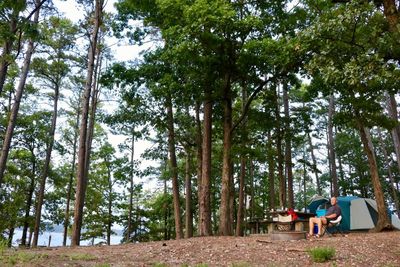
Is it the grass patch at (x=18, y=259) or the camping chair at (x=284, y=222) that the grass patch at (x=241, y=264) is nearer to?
the grass patch at (x=18, y=259)

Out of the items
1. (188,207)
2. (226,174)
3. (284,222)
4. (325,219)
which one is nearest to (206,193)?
(226,174)

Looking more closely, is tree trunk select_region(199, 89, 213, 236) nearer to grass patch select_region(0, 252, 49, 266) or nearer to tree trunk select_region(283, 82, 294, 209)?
tree trunk select_region(283, 82, 294, 209)

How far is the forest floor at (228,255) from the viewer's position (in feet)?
18.5

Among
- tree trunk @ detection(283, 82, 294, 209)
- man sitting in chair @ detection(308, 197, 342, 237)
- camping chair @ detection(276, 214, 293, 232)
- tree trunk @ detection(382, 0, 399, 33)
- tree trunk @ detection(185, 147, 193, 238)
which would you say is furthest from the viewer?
tree trunk @ detection(185, 147, 193, 238)

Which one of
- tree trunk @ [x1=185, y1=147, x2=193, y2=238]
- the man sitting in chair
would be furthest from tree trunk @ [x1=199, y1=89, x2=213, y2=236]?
tree trunk @ [x1=185, y1=147, x2=193, y2=238]

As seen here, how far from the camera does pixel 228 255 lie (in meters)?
6.34

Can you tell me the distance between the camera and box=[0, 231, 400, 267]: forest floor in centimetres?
564

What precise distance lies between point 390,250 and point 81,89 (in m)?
18.5

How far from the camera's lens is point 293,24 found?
1022 centimetres

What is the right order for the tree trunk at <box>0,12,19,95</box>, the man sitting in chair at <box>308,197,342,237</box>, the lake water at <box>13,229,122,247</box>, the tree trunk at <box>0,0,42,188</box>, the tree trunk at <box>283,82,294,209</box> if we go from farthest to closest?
1. the lake water at <box>13,229,122,247</box>
2. the tree trunk at <box>283,82,294,209</box>
3. the tree trunk at <box>0,0,42,188</box>
4. the man sitting in chair at <box>308,197,342,237</box>
5. the tree trunk at <box>0,12,19,95</box>

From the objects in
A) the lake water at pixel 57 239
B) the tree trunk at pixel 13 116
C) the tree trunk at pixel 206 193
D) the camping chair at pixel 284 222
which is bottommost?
the lake water at pixel 57 239

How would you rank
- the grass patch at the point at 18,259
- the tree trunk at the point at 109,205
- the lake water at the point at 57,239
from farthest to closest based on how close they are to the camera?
the tree trunk at the point at 109,205, the lake water at the point at 57,239, the grass patch at the point at 18,259

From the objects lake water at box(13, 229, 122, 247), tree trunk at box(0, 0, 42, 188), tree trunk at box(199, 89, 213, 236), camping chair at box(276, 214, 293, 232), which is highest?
tree trunk at box(0, 0, 42, 188)

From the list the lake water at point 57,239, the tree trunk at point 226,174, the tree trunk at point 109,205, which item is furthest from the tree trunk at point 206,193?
the tree trunk at point 109,205
